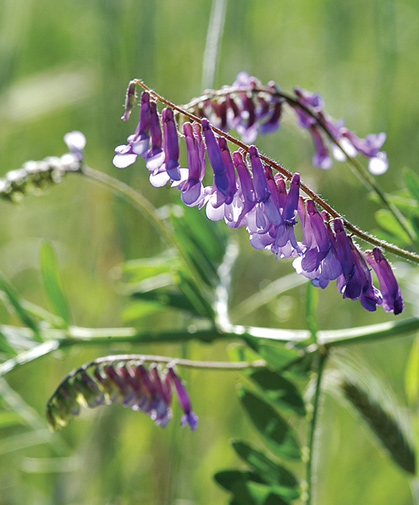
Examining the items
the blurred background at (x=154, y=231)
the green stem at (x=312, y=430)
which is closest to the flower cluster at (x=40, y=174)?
the blurred background at (x=154, y=231)

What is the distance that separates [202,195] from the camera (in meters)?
0.92

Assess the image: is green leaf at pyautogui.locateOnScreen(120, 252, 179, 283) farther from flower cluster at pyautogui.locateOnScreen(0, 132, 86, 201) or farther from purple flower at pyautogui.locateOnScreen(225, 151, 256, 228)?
purple flower at pyautogui.locateOnScreen(225, 151, 256, 228)

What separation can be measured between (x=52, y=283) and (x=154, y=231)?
83 centimetres

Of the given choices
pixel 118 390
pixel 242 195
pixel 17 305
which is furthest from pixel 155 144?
pixel 17 305

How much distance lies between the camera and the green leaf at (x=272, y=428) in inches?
47.8

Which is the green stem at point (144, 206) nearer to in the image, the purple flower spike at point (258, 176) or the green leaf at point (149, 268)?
the green leaf at point (149, 268)

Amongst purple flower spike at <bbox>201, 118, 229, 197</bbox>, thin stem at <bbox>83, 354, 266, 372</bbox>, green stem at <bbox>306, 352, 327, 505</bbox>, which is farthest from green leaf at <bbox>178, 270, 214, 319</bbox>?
purple flower spike at <bbox>201, 118, 229, 197</bbox>

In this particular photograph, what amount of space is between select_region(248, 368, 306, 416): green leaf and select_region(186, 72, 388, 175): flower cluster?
403 mm

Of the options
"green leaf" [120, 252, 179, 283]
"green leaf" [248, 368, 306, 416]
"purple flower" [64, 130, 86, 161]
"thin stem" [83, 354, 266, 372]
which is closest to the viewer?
"thin stem" [83, 354, 266, 372]

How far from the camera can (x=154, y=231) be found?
219 centimetres

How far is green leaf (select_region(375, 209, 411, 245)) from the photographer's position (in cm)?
125

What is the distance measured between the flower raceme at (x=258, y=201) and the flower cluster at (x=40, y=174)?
0.43m

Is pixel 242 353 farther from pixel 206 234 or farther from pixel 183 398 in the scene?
pixel 206 234

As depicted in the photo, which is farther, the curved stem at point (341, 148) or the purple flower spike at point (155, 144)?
the curved stem at point (341, 148)
